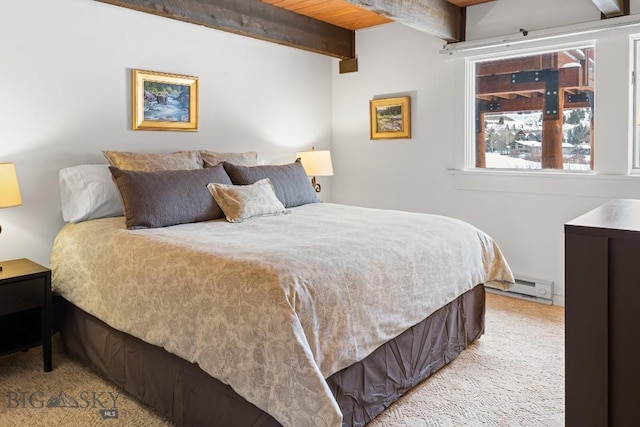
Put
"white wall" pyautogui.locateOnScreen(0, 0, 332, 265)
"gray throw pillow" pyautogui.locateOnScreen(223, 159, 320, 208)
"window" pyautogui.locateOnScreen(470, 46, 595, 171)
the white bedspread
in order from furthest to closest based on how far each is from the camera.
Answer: "window" pyautogui.locateOnScreen(470, 46, 595, 171) < "gray throw pillow" pyautogui.locateOnScreen(223, 159, 320, 208) < "white wall" pyautogui.locateOnScreen(0, 0, 332, 265) < the white bedspread

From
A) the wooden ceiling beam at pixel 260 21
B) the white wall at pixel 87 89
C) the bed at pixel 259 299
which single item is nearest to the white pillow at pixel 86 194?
the bed at pixel 259 299

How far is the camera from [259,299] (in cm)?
162

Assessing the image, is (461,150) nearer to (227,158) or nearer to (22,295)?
(227,158)

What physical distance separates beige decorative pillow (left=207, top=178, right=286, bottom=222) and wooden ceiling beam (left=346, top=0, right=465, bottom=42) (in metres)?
1.28

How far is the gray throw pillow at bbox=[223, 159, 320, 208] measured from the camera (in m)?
3.25

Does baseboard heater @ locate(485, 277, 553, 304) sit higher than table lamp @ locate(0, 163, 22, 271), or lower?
lower

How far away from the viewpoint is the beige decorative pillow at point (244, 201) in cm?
287

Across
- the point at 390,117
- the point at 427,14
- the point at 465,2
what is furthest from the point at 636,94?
the point at 390,117

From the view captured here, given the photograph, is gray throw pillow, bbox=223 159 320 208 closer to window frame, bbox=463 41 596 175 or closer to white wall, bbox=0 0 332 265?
white wall, bbox=0 0 332 265

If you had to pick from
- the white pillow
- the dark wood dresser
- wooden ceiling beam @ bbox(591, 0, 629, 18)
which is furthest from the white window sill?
the white pillow

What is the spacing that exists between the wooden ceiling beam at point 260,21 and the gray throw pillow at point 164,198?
123 cm

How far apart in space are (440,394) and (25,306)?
2.09 m

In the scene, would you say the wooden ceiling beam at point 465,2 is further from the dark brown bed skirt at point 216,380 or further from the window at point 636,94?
the dark brown bed skirt at point 216,380

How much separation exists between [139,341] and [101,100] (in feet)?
5.82
